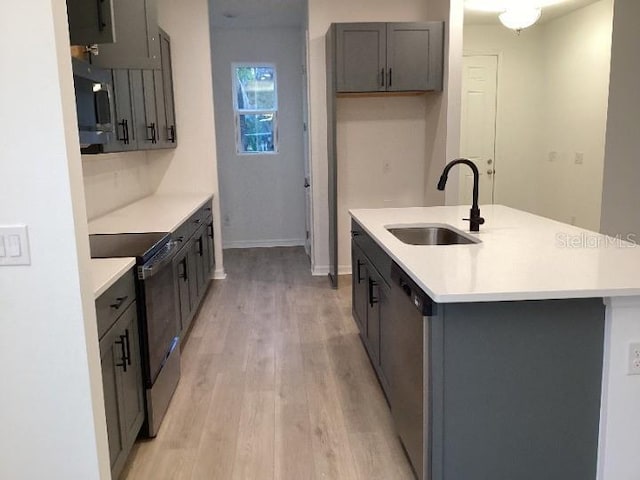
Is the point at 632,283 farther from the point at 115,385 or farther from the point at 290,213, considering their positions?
the point at 290,213

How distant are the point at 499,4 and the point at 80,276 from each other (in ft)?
17.0

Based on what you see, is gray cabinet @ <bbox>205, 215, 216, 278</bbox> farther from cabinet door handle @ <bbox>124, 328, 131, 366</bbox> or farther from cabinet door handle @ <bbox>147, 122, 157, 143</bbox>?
cabinet door handle @ <bbox>124, 328, 131, 366</bbox>

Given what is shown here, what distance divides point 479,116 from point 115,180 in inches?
169

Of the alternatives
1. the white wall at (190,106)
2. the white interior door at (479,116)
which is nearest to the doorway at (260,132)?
the white wall at (190,106)

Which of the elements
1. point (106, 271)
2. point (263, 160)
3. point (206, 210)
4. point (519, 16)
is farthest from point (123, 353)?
point (263, 160)

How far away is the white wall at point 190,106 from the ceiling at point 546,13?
2756 mm

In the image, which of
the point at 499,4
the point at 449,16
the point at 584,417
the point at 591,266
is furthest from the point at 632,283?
the point at 499,4

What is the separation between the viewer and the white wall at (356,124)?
5141 millimetres

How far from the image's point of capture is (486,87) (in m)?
6.57

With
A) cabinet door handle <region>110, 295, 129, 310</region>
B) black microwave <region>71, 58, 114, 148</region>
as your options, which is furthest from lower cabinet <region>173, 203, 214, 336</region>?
cabinet door handle <region>110, 295, 129, 310</region>

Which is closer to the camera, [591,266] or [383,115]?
[591,266]

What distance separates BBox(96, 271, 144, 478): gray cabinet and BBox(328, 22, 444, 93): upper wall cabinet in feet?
10.2

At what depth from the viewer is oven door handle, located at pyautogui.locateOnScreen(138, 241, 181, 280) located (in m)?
2.48

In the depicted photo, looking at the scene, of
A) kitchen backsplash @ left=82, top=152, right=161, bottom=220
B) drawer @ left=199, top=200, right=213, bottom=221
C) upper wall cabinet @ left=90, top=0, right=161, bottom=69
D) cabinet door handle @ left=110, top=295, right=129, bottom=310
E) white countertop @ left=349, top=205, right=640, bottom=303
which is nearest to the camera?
white countertop @ left=349, top=205, right=640, bottom=303
